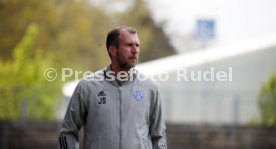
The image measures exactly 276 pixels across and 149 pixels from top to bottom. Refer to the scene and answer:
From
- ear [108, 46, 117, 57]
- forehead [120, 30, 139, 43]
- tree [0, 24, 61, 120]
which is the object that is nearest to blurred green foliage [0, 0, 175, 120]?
tree [0, 24, 61, 120]

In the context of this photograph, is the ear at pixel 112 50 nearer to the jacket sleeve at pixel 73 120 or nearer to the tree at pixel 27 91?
the jacket sleeve at pixel 73 120

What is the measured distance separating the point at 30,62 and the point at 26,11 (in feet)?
28.9

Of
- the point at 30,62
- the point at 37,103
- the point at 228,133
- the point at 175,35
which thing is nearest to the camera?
the point at 228,133

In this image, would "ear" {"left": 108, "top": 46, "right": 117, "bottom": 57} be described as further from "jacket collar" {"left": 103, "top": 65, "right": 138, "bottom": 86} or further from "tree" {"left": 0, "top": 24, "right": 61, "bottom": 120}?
"tree" {"left": 0, "top": 24, "right": 61, "bottom": 120}

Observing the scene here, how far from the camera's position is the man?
26.2 ft

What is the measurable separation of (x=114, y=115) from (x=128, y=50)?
1.78 ft

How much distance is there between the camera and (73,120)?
319 inches

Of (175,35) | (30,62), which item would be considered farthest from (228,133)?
(175,35)

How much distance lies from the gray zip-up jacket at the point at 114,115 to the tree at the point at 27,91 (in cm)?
1696

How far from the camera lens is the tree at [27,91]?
26.4 metres

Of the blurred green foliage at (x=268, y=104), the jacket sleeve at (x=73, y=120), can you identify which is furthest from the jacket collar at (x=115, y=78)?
the blurred green foliage at (x=268, y=104)

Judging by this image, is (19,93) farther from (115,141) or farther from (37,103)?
(115,141)

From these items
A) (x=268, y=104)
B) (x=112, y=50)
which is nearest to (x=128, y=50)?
(x=112, y=50)

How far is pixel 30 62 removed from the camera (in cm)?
3244
